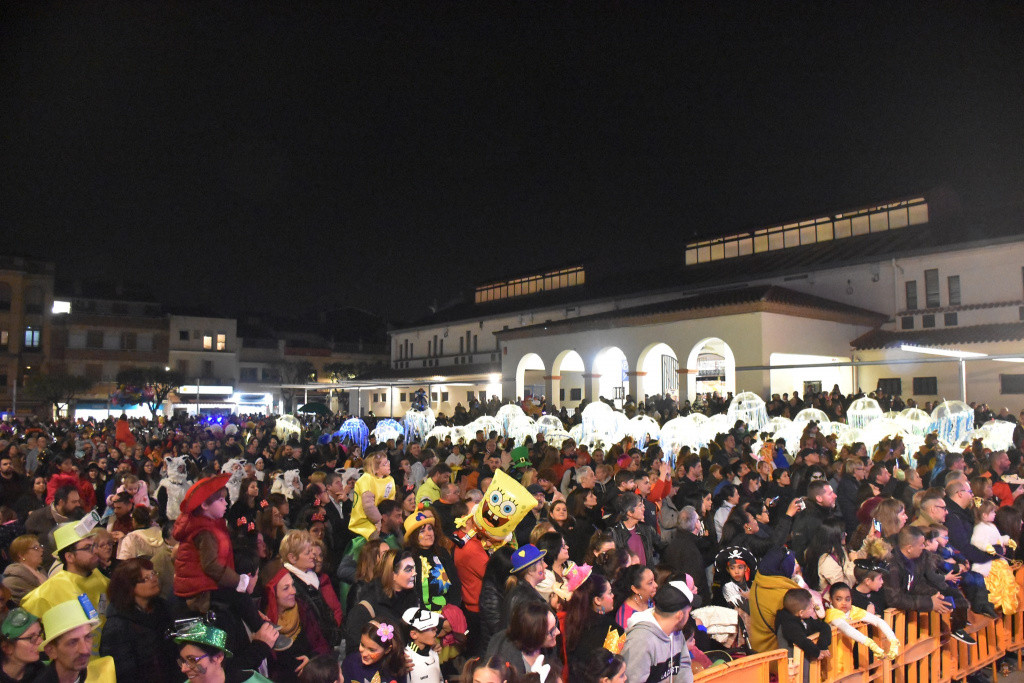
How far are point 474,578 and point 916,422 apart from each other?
528 inches

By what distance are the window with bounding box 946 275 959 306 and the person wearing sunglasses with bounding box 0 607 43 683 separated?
2760 centimetres

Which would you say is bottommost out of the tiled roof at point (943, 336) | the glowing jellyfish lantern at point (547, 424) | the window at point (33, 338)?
the glowing jellyfish lantern at point (547, 424)

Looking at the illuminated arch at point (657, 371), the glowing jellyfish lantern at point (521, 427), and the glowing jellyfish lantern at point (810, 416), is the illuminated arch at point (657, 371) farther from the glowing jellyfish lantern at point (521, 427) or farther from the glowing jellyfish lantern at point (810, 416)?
the glowing jellyfish lantern at point (810, 416)

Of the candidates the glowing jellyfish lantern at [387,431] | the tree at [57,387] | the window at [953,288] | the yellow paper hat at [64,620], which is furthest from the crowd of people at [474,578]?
the tree at [57,387]

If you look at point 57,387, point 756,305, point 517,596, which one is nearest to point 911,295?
point 756,305

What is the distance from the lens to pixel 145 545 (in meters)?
5.39

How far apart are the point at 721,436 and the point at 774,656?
29.2 feet

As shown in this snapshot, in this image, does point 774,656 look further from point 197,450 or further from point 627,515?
point 197,450

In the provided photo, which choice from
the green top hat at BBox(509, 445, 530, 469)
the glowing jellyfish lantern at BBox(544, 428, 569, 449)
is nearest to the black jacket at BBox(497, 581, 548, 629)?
the green top hat at BBox(509, 445, 530, 469)

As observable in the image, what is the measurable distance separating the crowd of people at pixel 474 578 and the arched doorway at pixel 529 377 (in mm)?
24460

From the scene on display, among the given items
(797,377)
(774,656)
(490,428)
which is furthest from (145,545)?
(797,377)

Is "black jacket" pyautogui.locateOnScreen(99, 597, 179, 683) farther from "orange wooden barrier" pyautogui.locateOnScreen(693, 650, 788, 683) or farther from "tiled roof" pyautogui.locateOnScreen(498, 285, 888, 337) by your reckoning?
"tiled roof" pyautogui.locateOnScreen(498, 285, 888, 337)

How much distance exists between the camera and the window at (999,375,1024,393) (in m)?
21.9

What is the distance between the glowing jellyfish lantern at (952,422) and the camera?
603 inches
